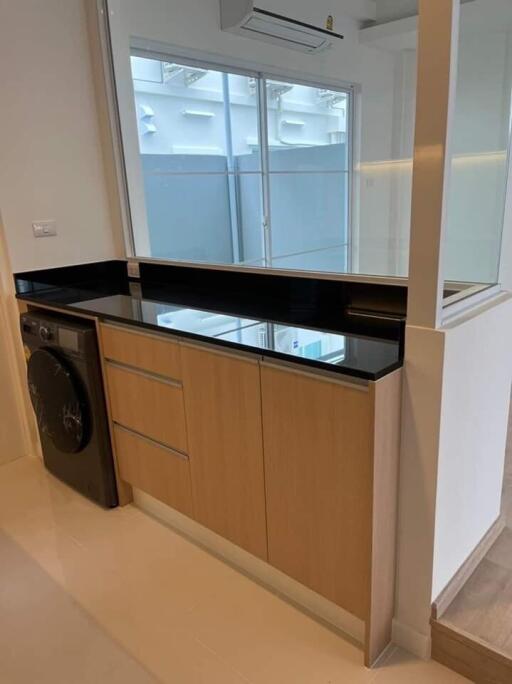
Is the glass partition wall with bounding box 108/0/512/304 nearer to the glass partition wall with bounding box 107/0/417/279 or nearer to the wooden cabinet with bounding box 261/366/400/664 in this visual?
the glass partition wall with bounding box 107/0/417/279

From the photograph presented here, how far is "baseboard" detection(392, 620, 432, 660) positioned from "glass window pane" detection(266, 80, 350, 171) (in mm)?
3517

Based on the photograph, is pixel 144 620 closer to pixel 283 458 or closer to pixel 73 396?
pixel 283 458

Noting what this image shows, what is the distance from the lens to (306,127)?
453 cm

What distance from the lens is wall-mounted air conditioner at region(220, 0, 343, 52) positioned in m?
3.25

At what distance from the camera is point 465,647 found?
1.46 m

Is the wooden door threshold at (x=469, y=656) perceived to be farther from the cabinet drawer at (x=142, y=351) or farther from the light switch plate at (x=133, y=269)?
the light switch plate at (x=133, y=269)

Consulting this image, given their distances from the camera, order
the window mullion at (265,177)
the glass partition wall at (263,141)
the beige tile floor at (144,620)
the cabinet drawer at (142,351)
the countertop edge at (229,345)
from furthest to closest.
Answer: the window mullion at (265,177)
the glass partition wall at (263,141)
the cabinet drawer at (142,351)
the beige tile floor at (144,620)
the countertop edge at (229,345)

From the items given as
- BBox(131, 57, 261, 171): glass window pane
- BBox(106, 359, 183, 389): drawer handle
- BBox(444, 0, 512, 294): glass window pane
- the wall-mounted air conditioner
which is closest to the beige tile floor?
BBox(106, 359, 183, 389): drawer handle

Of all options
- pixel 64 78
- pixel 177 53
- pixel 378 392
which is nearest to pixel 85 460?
pixel 378 392

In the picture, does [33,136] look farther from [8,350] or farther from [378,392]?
[378,392]

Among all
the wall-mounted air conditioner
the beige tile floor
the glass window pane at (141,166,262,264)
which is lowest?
the beige tile floor

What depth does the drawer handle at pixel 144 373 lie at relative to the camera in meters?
1.89

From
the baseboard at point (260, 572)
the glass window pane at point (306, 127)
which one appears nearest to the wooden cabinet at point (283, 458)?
the baseboard at point (260, 572)

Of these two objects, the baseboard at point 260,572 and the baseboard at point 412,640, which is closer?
the baseboard at point 412,640
